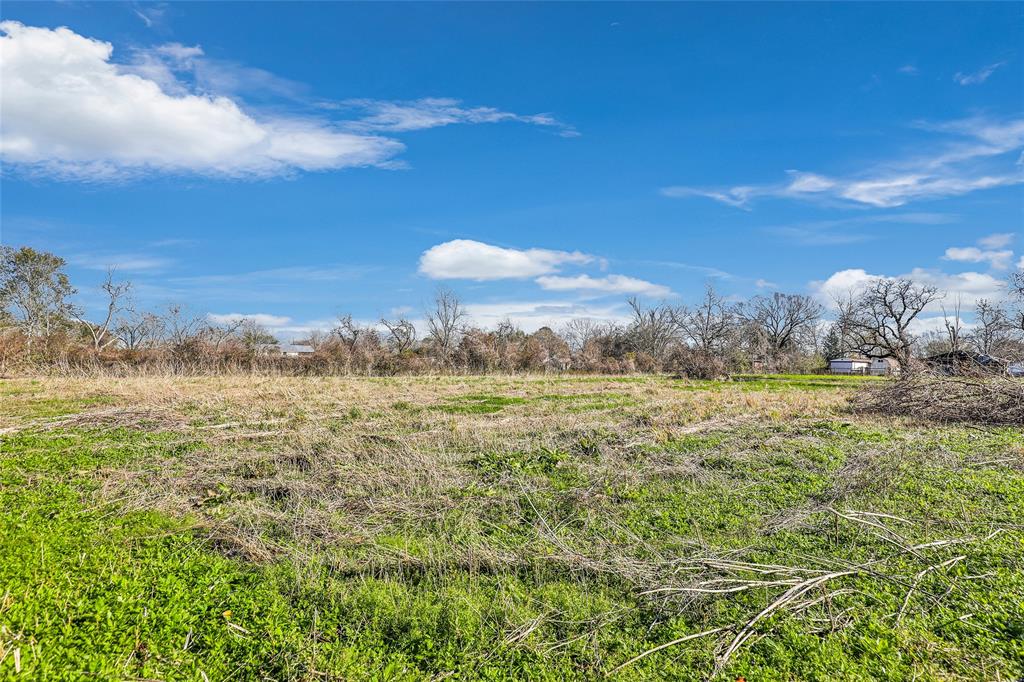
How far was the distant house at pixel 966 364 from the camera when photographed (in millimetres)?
11312

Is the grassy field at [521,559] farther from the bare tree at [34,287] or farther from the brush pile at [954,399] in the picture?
the bare tree at [34,287]

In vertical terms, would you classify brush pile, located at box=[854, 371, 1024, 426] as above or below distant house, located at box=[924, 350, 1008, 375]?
below

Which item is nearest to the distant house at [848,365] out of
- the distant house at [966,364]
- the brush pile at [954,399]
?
the distant house at [966,364]

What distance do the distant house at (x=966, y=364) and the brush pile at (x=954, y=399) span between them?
28 centimetres

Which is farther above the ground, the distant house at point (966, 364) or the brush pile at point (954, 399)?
the distant house at point (966, 364)

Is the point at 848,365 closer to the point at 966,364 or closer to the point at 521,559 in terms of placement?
the point at 966,364

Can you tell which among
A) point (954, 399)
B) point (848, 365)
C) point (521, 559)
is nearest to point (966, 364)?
point (954, 399)

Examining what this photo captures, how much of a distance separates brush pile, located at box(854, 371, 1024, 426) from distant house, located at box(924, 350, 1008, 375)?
280 mm

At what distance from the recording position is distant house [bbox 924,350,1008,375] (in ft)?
37.1

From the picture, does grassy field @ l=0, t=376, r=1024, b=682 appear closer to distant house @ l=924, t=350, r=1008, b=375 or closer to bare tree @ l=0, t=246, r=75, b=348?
distant house @ l=924, t=350, r=1008, b=375

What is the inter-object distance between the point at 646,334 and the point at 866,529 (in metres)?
52.9

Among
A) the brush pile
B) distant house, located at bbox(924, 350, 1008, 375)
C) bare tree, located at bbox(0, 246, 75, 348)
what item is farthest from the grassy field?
bare tree, located at bbox(0, 246, 75, 348)

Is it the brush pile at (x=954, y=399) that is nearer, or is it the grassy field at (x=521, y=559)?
the grassy field at (x=521, y=559)

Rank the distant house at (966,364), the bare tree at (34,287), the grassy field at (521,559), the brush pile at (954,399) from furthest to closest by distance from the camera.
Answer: the bare tree at (34,287) < the distant house at (966,364) < the brush pile at (954,399) < the grassy field at (521,559)
